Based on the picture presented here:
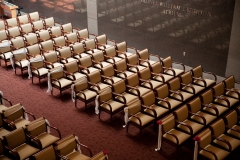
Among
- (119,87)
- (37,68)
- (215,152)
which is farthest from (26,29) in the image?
(215,152)

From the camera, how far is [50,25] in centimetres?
1459

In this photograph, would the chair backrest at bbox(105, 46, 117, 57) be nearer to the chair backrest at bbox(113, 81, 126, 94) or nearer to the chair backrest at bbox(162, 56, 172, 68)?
the chair backrest at bbox(162, 56, 172, 68)

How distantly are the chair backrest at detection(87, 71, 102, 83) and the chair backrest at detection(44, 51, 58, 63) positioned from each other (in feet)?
6.59

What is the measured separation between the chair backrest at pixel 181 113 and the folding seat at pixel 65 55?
186 inches

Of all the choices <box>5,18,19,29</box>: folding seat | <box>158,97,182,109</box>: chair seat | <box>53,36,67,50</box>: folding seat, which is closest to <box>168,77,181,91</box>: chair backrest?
<box>158,97,182,109</box>: chair seat

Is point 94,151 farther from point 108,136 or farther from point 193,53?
point 193,53

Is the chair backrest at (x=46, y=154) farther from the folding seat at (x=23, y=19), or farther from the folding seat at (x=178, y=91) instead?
the folding seat at (x=23, y=19)

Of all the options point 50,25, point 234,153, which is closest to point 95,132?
point 234,153

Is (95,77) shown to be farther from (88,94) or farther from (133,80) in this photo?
(133,80)

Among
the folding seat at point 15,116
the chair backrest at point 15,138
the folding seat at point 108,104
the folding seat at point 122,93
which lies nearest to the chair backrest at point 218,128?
the folding seat at point 122,93

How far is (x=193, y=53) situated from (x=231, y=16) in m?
1.88

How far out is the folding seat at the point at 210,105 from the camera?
870 centimetres

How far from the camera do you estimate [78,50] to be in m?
12.1

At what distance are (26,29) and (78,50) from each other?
3142 millimetres
